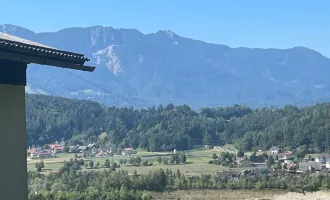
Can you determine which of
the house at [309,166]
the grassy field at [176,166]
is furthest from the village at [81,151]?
the house at [309,166]

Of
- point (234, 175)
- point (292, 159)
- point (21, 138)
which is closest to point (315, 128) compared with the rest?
point (292, 159)

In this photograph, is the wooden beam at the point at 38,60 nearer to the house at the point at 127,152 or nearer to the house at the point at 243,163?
the house at the point at 243,163

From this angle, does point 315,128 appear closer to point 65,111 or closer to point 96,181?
point 96,181

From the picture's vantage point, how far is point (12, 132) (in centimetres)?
482

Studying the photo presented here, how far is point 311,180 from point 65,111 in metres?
55.1

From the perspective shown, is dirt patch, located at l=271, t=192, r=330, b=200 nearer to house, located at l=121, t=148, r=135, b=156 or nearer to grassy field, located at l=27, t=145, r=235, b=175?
grassy field, located at l=27, t=145, r=235, b=175

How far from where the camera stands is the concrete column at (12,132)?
469cm

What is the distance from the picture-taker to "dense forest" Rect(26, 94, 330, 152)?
201ft

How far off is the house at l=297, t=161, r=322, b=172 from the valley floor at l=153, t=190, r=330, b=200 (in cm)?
1072

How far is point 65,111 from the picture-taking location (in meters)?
82.8

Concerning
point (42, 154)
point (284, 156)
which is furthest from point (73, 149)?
point (284, 156)

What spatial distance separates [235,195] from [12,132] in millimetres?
26906

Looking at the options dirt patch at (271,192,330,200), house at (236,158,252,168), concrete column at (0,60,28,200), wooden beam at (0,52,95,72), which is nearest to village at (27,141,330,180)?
house at (236,158,252,168)

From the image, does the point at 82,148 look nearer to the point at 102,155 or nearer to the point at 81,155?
the point at 102,155
